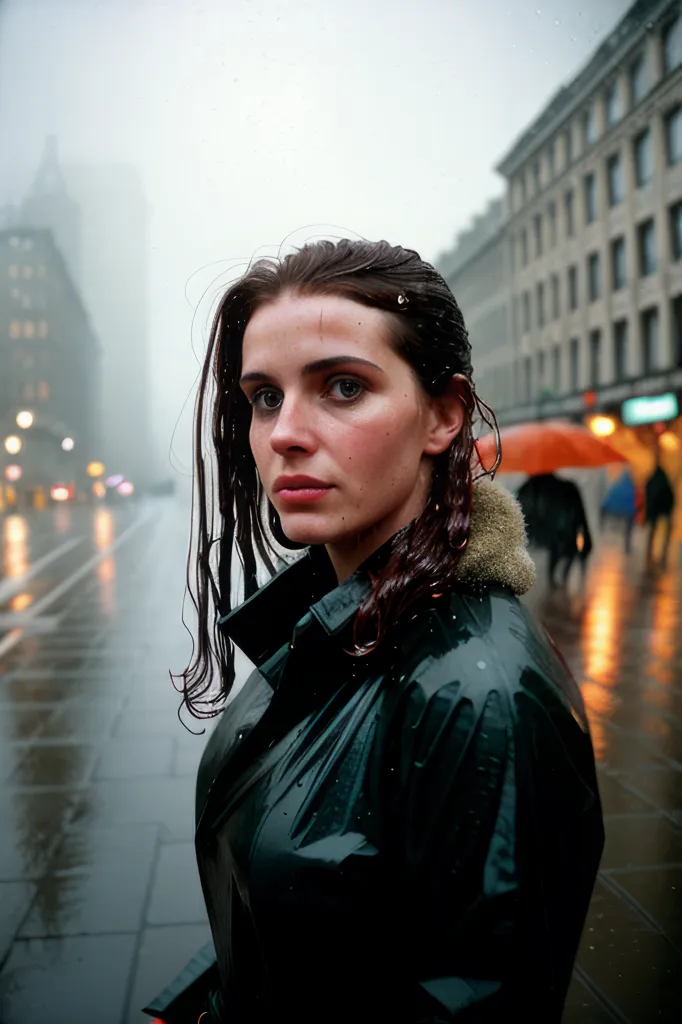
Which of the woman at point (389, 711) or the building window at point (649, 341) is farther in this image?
the building window at point (649, 341)

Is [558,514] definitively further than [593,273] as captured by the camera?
No

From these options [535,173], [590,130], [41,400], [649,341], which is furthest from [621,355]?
[41,400]

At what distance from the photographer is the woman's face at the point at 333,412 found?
1052 mm

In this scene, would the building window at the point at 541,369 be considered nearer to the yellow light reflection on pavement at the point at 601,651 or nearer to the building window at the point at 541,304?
the building window at the point at 541,304

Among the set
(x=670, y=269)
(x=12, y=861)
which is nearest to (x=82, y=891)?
(x=12, y=861)

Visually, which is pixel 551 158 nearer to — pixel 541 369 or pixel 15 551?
pixel 541 369

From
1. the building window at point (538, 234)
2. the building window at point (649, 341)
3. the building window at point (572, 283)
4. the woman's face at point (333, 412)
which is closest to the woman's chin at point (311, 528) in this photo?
the woman's face at point (333, 412)

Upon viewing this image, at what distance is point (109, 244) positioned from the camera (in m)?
1.35

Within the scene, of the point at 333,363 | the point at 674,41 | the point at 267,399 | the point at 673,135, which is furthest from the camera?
the point at 673,135

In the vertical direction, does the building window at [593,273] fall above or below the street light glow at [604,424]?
above

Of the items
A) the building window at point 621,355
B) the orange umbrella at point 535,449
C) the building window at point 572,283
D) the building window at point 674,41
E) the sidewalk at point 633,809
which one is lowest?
the sidewalk at point 633,809

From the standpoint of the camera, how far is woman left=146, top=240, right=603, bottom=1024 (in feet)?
3.10

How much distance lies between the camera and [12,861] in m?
3.61

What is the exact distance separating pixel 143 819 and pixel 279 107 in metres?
3.56
